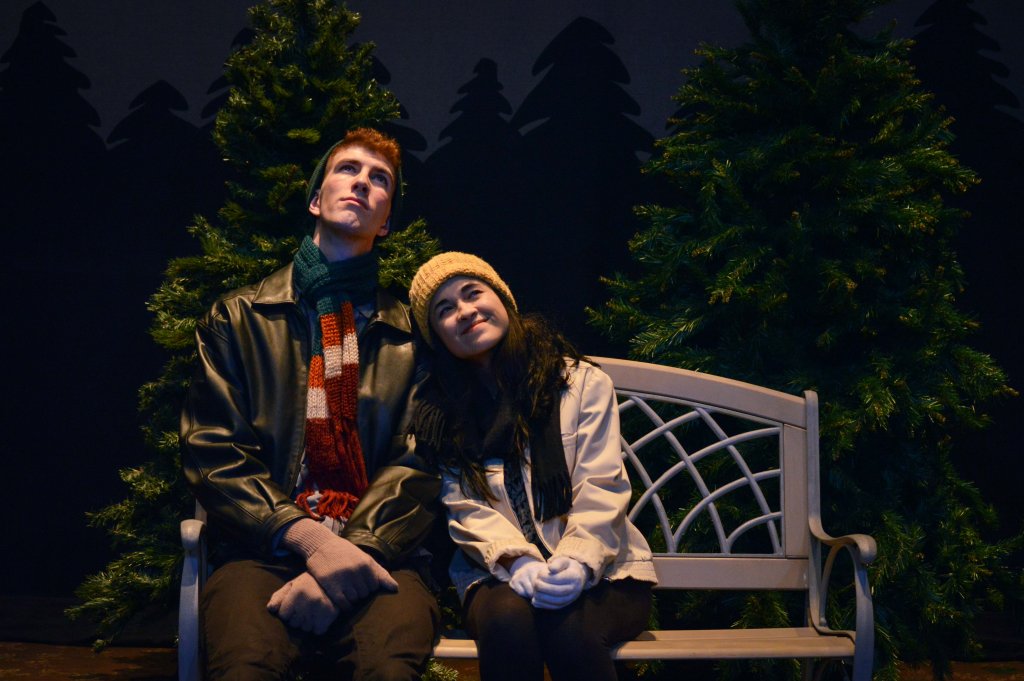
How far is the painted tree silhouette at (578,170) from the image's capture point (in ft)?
13.3

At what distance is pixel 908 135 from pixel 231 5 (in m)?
2.86

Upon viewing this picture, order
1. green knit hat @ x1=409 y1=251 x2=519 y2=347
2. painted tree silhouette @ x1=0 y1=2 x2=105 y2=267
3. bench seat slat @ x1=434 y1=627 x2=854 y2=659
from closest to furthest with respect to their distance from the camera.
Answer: bench seat slat @ x1=434 y1=627 x2=854 y2=659
green knit hat @ x1=409 y1=251 x2=519 y2=347
painted tree silhouette @ x1=0 y1=2 x2=105 y2=267

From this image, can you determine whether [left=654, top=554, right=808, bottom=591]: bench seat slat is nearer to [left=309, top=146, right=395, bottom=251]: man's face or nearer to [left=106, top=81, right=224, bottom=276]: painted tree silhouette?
[left=309, top=146, right=395, bottom=251]: man's face

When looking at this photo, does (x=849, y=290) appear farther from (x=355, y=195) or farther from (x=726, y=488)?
(x=355, y=195)

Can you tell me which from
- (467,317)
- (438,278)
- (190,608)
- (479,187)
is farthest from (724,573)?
(479,187)

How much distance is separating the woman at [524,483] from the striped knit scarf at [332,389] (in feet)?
0.62

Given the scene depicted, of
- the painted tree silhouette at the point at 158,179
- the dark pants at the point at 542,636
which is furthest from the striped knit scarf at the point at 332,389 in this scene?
the painted tree silhouette at the point at 158,179

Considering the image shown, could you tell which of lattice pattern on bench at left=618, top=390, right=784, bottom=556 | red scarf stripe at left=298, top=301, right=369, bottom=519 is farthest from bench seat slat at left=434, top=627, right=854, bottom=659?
red scarf stripe at left=298, top=301, right=369, bottom=519

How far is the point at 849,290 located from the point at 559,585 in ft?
4.66

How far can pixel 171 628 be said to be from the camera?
4020 millimetres

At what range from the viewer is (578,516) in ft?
8.22

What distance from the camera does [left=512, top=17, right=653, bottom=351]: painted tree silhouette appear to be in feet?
13.3

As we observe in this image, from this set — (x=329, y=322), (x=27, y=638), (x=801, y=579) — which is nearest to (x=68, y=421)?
(x=27, y=638)

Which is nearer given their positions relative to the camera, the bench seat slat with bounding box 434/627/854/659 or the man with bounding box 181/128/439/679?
the man with bounding box 181/128/439/679
